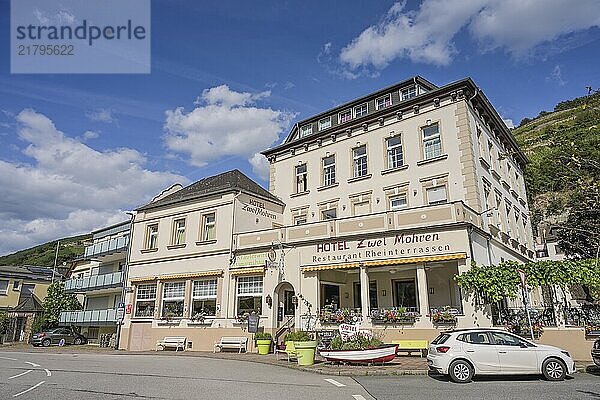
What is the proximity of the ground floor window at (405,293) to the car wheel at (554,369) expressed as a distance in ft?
32.8

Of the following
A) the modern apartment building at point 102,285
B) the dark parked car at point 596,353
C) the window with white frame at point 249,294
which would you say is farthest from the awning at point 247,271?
the dark parked car at point 596,353

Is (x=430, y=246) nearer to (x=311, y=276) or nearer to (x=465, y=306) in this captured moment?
(x=465, y=306)

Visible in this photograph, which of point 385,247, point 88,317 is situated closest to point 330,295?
point 385,247

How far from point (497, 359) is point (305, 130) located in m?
20.3

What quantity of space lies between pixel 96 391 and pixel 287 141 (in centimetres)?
2216

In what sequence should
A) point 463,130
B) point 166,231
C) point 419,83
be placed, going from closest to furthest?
point 463,130
point 419,83
point 166,231

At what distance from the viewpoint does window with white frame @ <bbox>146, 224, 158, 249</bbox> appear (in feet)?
95.2

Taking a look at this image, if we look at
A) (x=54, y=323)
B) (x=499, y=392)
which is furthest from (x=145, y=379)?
(x=54, y=323)

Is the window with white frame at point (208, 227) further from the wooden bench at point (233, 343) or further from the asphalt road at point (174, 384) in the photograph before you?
the asphalt road at point (174, 384)

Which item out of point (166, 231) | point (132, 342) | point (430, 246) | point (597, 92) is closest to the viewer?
point (597, 92)

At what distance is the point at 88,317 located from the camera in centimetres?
3500

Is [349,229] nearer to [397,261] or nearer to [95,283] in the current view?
[397,261]

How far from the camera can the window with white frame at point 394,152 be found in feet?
78.6

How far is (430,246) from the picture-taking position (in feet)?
61.6
